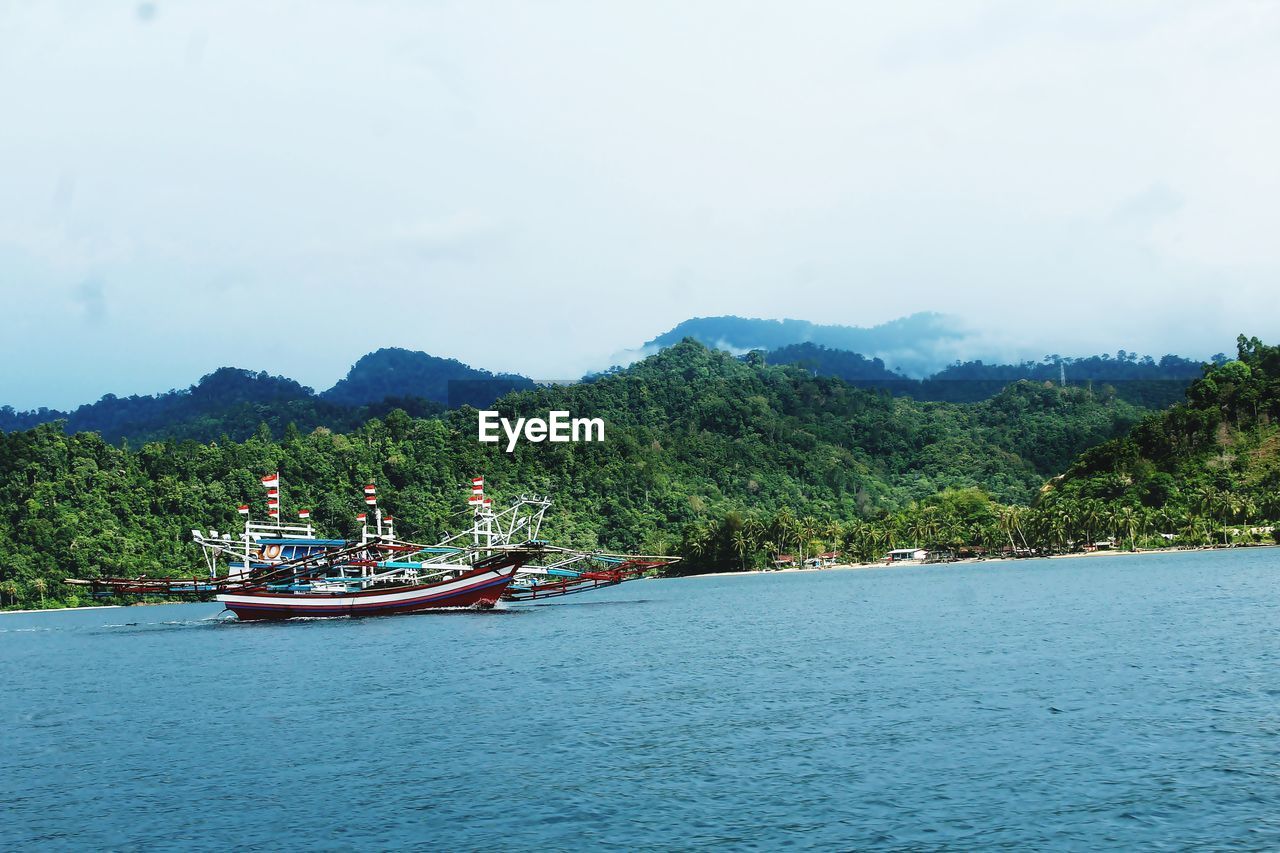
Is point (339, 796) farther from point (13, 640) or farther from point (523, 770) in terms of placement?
point (13, 640)

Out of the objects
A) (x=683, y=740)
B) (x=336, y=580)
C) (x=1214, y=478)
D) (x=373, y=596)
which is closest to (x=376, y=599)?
(x=373, y=596)

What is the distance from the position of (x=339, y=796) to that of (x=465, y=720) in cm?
1120

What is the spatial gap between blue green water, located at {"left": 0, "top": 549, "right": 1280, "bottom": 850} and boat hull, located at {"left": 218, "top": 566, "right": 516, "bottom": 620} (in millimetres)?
26231

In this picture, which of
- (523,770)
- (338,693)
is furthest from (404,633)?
(523,770)

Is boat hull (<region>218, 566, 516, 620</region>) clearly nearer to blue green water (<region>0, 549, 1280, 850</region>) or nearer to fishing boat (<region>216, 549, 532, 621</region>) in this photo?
fishing boat (<region>216, 549, 532, 621</region>)

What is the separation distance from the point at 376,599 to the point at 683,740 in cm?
6911

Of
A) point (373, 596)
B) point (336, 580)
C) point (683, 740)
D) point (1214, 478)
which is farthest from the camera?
point (1214, 478)

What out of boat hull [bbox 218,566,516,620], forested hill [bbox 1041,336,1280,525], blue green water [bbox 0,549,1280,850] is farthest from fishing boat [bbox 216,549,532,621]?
forested hill [bbox 1041,336,1280,525]

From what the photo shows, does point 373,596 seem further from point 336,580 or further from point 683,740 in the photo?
point 683,740

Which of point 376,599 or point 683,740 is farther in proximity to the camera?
point 376,599

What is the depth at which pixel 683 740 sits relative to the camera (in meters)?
36.0

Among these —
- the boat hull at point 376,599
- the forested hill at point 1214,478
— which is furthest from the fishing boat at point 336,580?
the forested hill at point 1214,478

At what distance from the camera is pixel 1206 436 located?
197 meters

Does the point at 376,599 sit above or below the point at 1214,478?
below
